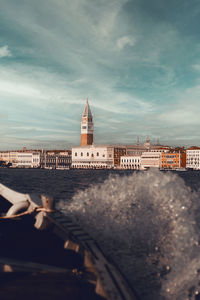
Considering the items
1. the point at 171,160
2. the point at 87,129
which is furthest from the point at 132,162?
the point at 87,129

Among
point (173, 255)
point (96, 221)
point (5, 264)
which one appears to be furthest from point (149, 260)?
point (5, 264)

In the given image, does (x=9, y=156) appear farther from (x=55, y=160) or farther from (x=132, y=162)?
(x=132, y=162)

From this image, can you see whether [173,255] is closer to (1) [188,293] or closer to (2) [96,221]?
(1) [188,293]

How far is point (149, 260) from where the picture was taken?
9062 mm

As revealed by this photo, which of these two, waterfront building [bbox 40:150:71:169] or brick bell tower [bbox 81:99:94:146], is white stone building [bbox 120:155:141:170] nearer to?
brick bell tower [bbox 81:99:94:146]

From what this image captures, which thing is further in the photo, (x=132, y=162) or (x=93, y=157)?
(x=93, y=157)

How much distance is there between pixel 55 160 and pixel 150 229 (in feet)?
577

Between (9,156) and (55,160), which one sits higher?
(9,156)

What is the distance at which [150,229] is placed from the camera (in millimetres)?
11320

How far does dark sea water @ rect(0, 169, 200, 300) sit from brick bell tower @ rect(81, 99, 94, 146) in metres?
178

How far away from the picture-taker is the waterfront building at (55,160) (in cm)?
18209

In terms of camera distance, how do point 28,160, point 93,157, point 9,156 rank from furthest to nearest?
1. point 9,156
2. point 28,160
3. point 93,157

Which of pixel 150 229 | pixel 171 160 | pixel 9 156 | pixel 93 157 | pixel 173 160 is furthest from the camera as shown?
pixel 9 156

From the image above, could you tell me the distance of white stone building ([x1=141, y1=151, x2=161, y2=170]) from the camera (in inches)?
6093
